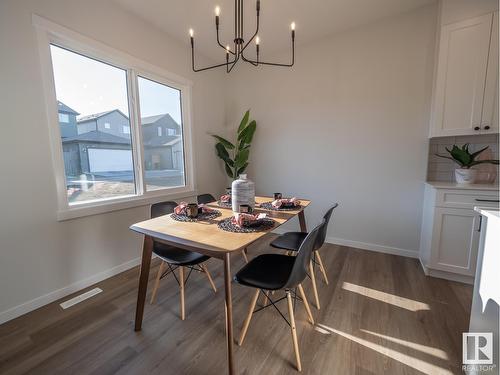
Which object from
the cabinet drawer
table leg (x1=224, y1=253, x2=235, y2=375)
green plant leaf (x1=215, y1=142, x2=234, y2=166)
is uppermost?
green plant leaf (x1=215, y1=142, x2=234, y2=166)

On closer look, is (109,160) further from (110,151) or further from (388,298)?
(388,298)

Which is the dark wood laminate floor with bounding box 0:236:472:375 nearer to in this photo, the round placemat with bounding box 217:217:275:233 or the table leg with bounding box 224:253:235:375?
the table leg with bounding box 224:253:235:375

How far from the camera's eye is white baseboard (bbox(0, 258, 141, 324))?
1.71 m

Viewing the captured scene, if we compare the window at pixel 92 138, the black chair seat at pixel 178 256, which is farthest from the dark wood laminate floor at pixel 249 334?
the window at pixel 92 138

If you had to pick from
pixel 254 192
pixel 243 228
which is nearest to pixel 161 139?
pixel 254 192

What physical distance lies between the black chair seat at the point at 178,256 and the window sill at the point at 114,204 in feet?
2.49

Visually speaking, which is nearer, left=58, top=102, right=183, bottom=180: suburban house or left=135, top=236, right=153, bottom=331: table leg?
left=135, top=236, right=153, bottom=331: table leg

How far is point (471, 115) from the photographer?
7.04ft

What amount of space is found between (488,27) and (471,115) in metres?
0.77

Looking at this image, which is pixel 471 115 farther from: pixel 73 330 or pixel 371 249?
pixel 73 330

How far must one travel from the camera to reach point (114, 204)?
2.32 m

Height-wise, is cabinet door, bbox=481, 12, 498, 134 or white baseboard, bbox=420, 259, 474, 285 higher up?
cabinet door, bbox=481, 12, 498, 134

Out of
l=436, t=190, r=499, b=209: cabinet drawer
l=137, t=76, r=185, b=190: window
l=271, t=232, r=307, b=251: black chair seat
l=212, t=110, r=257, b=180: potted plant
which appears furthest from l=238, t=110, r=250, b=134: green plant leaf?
l=436, t=190, r=499, b=209: cabinet drawer

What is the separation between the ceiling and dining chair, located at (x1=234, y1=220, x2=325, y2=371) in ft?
7.68
